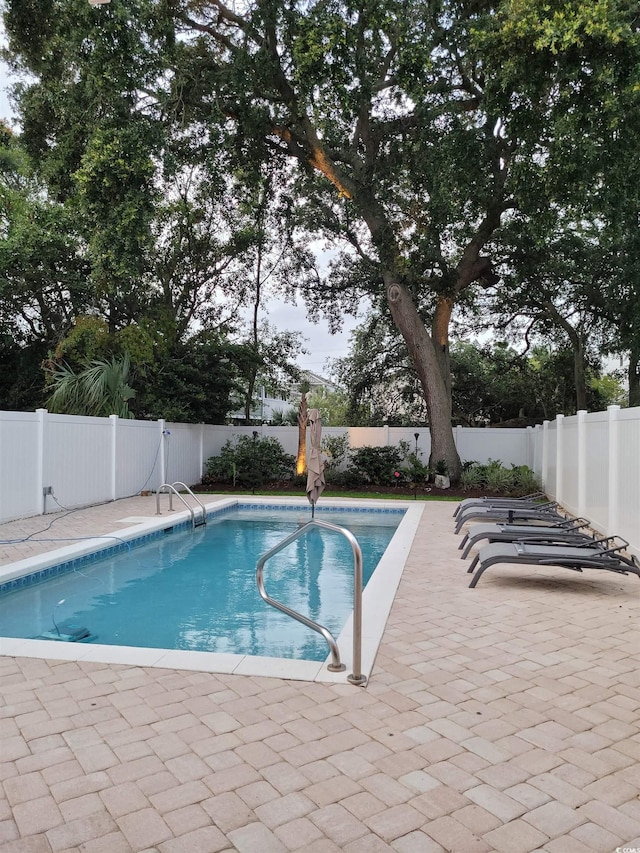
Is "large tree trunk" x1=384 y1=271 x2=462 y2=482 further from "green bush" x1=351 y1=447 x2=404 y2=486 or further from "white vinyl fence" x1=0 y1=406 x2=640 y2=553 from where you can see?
"white vinyl fence" x1=0 y1=406 x2=640 y2=553

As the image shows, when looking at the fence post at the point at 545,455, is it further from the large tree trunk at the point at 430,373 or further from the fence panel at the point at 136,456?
the fence panel at the point at 136,456

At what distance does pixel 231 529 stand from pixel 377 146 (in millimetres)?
10201

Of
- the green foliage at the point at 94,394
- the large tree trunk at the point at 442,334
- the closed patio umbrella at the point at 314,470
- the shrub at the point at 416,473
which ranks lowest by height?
the shrub at the point at 416,473

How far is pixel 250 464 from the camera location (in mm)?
16578

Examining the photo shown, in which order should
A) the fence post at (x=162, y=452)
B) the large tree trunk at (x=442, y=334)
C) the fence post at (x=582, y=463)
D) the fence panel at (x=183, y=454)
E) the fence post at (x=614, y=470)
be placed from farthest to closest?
the large tree trunk at (x=442, y=334) < the fence panel at (x=183, y=454) < the fence post at (x=162, y=452) < the fence post at (x=582, y=463) < the fence post at (x=614, y=470)

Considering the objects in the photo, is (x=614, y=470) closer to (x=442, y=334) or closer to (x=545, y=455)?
(x=545, y=455)

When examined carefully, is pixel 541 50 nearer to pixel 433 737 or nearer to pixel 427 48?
pixel 427 48

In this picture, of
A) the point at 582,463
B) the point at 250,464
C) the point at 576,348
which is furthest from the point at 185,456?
the point at 576,348

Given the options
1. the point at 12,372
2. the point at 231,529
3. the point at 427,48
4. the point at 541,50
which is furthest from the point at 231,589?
the point at 12,372

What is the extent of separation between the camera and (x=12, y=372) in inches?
723

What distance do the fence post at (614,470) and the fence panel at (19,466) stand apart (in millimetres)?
8776

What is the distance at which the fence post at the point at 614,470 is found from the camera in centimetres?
733

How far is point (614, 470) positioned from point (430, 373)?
859cm

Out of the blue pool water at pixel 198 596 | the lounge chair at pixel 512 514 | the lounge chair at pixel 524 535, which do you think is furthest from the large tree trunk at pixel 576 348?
the lounge chair at pixel 524 535
